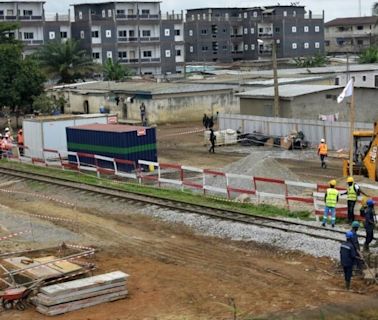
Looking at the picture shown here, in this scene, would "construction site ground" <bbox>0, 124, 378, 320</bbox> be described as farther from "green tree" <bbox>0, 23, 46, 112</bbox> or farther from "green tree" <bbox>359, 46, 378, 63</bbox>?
"green tree" <bbox>359, 46, 378, 63</bbox>

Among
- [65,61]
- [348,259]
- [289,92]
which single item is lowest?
[348,259]

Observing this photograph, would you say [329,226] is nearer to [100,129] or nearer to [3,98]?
→ [100,129]

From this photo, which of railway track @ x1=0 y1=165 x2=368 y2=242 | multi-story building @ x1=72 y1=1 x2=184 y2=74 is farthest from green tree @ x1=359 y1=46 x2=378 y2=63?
railway track @ x1=0 y1=165 x2=368 y2=242

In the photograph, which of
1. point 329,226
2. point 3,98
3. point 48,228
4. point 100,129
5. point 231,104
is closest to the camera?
point 329,226

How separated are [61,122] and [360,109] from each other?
1739 cm

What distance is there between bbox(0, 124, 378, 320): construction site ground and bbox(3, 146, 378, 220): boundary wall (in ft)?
10.2

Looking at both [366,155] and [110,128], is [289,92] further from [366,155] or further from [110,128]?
[366,155]

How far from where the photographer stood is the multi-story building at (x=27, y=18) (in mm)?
87625

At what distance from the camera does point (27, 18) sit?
8862 centimetres

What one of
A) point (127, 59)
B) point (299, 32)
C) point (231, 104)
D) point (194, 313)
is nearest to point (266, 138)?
point (231, 104)

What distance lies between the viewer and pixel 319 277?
16.3 meters

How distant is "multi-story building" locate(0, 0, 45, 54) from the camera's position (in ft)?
287

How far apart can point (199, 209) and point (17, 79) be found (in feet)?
113

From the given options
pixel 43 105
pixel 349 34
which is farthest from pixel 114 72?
pixel 349 34
